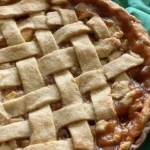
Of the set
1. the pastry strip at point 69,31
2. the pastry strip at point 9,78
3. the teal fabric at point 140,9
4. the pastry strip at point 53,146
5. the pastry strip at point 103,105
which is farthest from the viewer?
the teal fabric at point 140,9

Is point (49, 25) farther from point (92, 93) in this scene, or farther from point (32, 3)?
point (92, 93)

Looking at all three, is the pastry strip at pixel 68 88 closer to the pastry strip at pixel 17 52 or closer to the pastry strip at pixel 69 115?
the pastry strip at pixel 69 115

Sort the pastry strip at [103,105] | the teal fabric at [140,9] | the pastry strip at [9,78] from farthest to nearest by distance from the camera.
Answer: the teal fabric at [140,9] < the pastry strip at [9,78] < the pastry strip at [103,105]

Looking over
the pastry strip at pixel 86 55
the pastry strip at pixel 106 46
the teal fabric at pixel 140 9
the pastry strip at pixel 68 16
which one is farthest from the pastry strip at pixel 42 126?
the teal fabric at pixel 140 9

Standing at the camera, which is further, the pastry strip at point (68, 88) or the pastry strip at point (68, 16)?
the pastry strip at point (68, 16)

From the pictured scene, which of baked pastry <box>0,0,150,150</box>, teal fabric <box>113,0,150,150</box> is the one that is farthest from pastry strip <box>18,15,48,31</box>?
teal fabric <box>113,0,150,150</box>

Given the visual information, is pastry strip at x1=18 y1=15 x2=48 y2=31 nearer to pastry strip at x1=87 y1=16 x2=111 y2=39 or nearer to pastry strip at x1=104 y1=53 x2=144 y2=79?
pastry strip at x1=87 y1=16 x2=111 y2=39

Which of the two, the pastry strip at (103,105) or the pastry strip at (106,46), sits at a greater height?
the pastry strip at (106,46)
